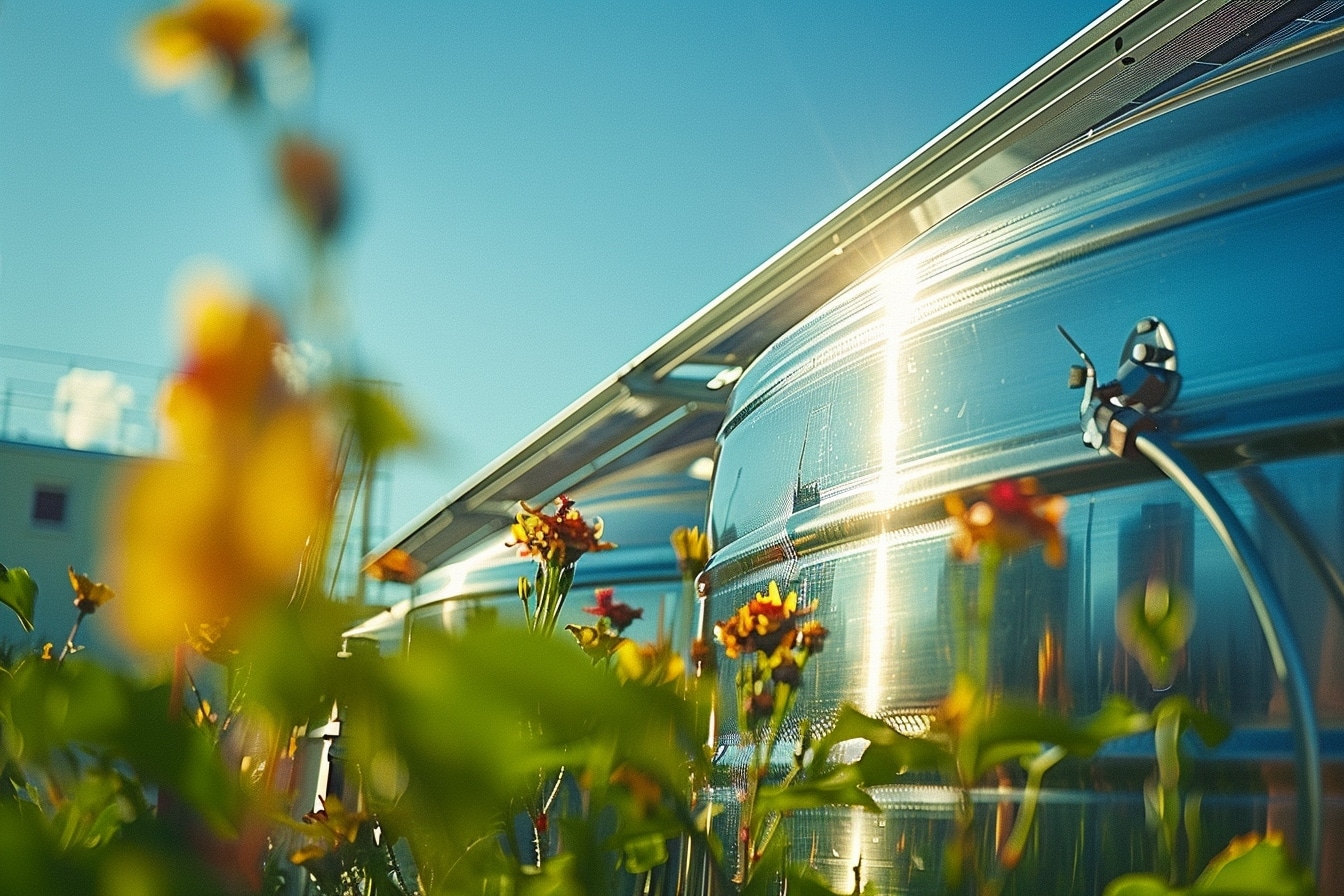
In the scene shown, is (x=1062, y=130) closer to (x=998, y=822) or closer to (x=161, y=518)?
(x=998, y=822)

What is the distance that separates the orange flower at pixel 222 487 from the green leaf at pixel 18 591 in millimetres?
394

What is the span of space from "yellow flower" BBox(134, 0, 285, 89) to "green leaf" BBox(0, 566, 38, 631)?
0.38m

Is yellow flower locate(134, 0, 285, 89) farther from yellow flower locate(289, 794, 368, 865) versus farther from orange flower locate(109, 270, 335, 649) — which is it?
yellow flower locate(289, 794, 368, 865)

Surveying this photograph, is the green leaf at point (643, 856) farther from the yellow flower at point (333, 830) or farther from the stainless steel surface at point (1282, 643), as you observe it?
the stainless steel surface at point (1282, 643)

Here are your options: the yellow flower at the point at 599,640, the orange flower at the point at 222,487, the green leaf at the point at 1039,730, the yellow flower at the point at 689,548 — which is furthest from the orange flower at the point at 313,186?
the yellow flower at the point at 689,548

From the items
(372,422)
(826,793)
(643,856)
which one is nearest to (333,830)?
(643,856)

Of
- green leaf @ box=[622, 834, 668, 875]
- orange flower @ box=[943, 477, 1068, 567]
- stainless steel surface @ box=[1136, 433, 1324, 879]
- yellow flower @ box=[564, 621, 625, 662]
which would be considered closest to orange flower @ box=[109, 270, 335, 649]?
orange flower @ box=[943, 477, 1068, 567]

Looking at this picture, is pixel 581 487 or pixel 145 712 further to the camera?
pixel 581 487

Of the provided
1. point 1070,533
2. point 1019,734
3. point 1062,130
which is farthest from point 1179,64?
point 1019,734

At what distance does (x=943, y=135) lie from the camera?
66.5 inches

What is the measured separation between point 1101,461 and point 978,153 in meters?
0.78

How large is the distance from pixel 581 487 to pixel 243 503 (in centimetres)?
Result: 386

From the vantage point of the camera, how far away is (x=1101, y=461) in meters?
1.02

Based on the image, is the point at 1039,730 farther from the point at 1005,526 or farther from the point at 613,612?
the point at 613,612
